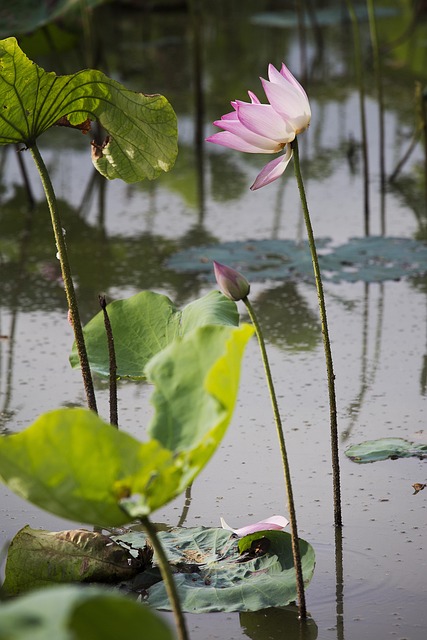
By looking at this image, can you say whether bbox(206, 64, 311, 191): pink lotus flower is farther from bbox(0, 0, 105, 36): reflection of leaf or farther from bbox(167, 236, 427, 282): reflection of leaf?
bbox(0, 0, 105, 36): reflection of leaf

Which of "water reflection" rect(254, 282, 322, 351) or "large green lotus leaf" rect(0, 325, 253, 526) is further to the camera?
"water reflection" rect(254, 282, 322, 351)

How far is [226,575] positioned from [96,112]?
73 centimetres

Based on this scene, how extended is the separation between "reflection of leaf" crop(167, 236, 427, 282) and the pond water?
4cm

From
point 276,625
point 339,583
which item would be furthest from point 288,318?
point 276,625

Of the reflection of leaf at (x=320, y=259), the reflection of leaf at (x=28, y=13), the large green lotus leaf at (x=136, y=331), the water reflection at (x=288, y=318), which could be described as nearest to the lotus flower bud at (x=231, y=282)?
the large green lotus leaf at (x=136, y=331)

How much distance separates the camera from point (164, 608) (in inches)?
53.3

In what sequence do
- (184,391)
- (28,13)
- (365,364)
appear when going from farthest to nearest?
(28,13) < (365,364) < (184,391)

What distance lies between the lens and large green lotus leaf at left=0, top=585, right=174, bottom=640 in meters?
0.61

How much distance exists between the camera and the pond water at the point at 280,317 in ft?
4.91

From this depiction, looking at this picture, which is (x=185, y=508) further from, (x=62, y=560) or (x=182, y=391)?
(x=182, y=391)

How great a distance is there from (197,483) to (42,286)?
4.00 ft

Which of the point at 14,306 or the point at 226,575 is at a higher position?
the point at 14,306

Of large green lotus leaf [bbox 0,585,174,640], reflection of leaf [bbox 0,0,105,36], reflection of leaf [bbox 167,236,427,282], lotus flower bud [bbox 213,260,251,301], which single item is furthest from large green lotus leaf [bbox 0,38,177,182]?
reflection of leaf [bbox 0,0,105,36]

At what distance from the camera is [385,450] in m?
1.79
